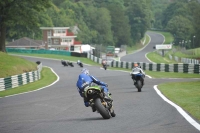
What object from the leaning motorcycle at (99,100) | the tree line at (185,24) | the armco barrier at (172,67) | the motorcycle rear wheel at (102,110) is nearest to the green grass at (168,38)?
the tree line at (185,24)

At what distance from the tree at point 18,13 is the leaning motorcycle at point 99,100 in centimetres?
4467

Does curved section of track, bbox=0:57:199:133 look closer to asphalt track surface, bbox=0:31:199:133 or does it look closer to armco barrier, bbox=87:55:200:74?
asphalt track surface, bbox=0:31:199:133

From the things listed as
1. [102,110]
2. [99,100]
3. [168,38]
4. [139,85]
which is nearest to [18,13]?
[139,85]

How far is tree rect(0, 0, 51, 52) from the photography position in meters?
57.9

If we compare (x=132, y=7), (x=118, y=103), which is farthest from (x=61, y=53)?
(x=132, y=7)

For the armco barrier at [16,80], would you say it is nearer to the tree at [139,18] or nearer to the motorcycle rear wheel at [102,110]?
the motorcycle rear wheel at [102,110]

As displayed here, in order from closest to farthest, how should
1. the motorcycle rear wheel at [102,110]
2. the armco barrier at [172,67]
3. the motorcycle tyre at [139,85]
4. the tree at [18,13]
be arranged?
the motorcycle rear wheel at [102,110] → the motorcycle tyre at [139,85] → the armco barrier at [172,67] → the tree at [18,13]

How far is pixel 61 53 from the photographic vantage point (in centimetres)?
8844

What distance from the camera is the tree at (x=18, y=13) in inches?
2279

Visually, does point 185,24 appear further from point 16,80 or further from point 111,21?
point 16,80

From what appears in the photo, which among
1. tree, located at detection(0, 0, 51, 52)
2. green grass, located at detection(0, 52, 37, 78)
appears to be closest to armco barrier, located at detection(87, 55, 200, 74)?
tree, located at detection(0, 0, 51, 52)

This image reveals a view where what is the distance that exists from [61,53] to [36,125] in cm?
7607

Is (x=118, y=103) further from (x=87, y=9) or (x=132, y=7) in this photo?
(x=132, y=7)

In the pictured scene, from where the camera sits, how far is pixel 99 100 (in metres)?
13.3
